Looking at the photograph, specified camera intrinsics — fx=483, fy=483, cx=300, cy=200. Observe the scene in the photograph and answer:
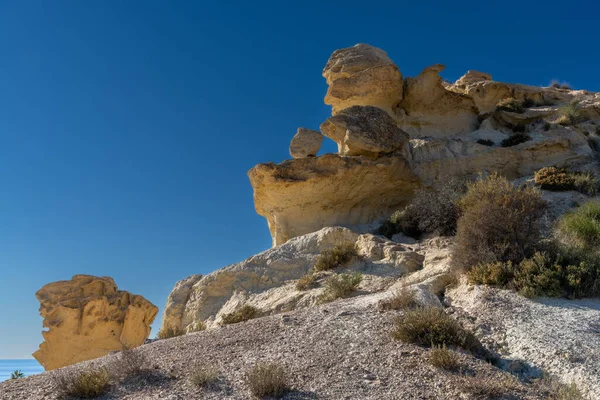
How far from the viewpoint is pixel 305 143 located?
1664 centimetres

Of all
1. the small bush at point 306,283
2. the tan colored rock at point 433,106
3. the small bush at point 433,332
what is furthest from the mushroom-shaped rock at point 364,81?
the small bush at point 433,332

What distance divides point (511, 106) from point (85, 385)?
772 inches

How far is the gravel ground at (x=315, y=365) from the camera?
204 inches

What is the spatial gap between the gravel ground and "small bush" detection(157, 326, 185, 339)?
12.9ft

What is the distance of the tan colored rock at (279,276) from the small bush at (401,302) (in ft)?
7.21

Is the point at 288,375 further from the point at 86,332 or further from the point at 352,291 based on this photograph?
the point at 86,332

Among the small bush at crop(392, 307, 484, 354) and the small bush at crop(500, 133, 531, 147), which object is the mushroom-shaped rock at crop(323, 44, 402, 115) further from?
the small bush at crop(392, 307, 484, 354)

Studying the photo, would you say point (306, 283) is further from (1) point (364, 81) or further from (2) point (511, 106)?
(2) point (511, 106)

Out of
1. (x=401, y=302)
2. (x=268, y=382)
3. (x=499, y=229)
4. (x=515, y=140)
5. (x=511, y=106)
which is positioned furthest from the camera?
(x=511, y=106)

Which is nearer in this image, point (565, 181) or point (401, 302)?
point (401, 302)

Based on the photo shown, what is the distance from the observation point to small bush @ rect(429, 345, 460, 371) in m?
5.54

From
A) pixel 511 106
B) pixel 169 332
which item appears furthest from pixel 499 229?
pixel 511 106

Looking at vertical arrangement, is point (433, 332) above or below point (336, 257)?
below

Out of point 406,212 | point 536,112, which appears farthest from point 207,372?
point 536,112
